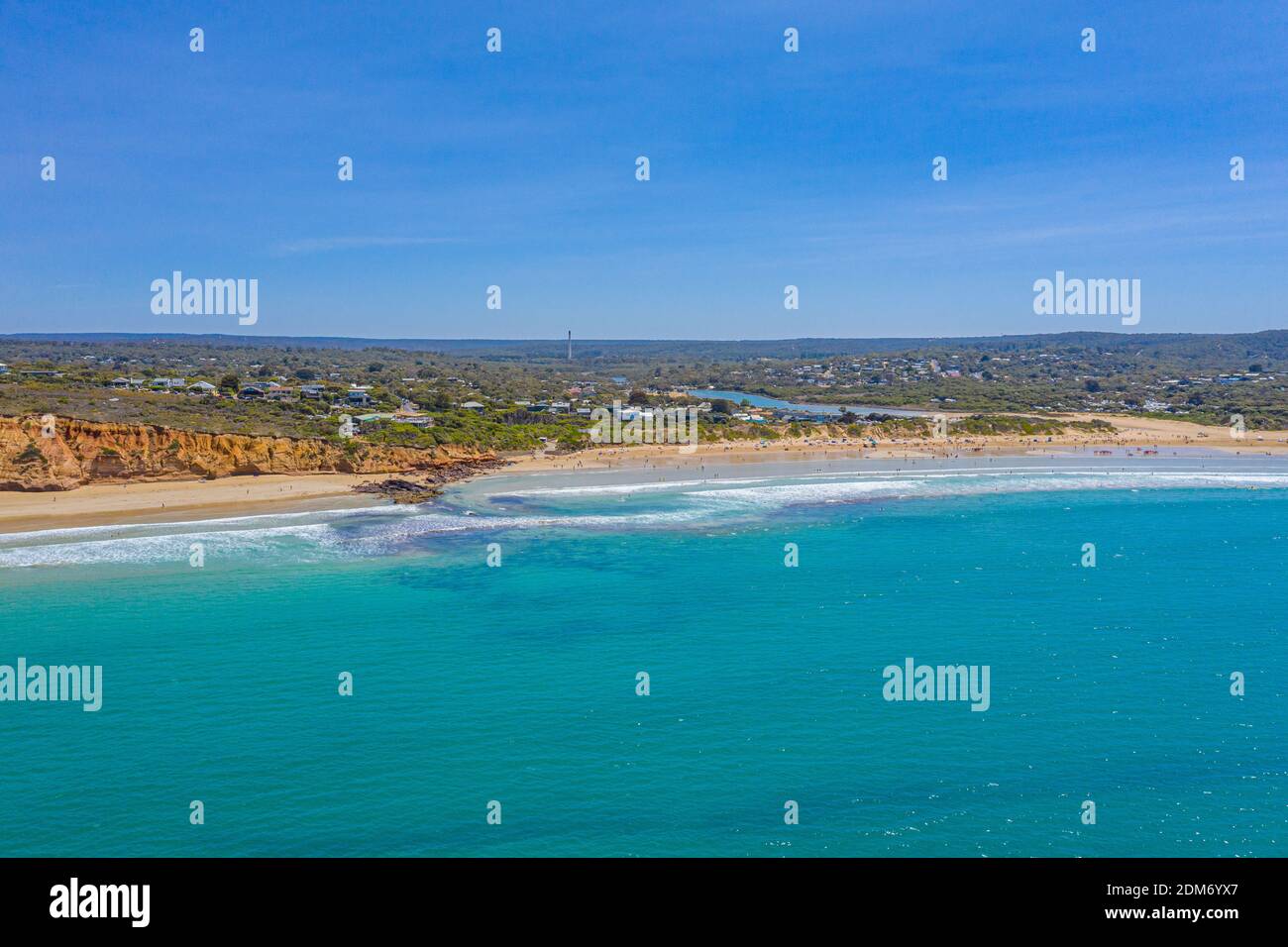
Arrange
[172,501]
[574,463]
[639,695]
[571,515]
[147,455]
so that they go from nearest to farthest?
[639,695] < [172,501] < [571,515] < [147,455] < [574,463]

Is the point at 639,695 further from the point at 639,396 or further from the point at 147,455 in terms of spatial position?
the point at 639,396

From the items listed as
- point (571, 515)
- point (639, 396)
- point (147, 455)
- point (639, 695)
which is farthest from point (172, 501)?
point (639, 396)

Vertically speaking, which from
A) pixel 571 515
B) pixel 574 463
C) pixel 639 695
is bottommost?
pixel 639 695

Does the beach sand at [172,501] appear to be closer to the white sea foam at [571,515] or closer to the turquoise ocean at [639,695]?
the white sea foam at [571,515]

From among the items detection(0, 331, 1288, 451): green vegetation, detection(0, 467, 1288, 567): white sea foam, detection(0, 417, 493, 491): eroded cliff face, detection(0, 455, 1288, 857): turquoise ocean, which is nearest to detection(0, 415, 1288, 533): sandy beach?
detection(0, 417, 493, 491): eroded cliff face

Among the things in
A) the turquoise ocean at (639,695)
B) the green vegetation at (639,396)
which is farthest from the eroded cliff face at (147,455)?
the turquoise ocean at (639,695)

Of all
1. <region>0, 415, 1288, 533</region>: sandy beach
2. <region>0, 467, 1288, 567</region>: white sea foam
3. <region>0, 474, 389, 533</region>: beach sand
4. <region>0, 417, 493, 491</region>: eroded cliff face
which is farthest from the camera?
<region>0, 417, 493, 491</region>: eroded cliff face

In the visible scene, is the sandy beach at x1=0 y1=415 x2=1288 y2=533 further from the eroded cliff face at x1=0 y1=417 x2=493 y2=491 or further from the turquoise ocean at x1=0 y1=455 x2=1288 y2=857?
the turquoise ocean at x1=0 y1=455 x2=1288 y2=857
